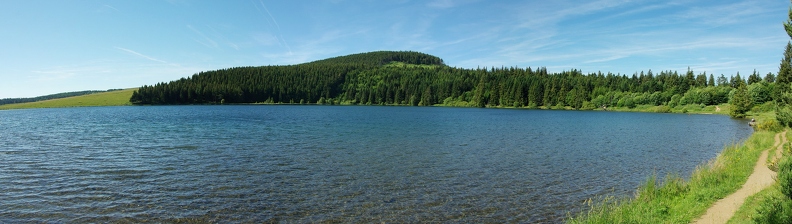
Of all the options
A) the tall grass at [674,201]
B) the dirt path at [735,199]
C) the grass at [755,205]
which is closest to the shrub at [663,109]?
the tall grass at [674,201]

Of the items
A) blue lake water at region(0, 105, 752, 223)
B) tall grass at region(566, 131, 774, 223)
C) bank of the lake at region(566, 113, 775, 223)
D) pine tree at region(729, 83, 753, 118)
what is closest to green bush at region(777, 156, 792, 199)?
bank of the lake at region(566, 113, 775, 223)

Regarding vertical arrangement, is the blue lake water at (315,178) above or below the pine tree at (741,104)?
below

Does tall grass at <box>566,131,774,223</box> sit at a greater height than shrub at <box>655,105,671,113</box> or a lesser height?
greater

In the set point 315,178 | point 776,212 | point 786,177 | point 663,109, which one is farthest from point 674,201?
point 663,109

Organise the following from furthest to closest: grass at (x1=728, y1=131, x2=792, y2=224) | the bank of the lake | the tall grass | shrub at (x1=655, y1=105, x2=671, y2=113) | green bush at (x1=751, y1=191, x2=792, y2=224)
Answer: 1. shrub at (x1=655, y1=105, x2=671, y2=113)
2. the tall grass
3. the bank of the lake
4. grass at (x1=728, y1=131, x2=792, y2=224)
5. green bush at (x1=751, y1=191, x2=792, y2=224)

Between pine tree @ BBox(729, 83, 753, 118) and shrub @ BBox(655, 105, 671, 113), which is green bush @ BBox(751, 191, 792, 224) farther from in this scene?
shrub @ BBox(655, 105, 671, 113)

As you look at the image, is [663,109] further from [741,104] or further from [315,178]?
[315,178]

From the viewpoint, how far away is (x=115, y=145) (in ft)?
118

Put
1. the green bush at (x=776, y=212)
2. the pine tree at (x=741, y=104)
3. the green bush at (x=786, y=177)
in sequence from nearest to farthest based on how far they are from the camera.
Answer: the green bush at (x=776, y=212)
the green bush at (x=786, y=177)
the pine tree at (x=741, y=104)

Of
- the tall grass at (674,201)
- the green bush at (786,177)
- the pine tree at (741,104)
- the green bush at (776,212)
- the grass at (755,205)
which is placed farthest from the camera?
the pine tree at (741,104)

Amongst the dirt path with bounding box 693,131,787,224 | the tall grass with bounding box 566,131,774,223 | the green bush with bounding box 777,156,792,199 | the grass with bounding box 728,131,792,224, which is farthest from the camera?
the tall grass with bounding box 566,131,774,223

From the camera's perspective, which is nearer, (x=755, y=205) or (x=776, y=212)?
(x=776, y=212)

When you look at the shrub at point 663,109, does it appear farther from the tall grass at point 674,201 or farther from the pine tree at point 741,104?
the tall grass at point 674,201

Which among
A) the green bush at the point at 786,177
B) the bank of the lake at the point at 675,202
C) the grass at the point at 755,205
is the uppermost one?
the green bush at the point at 786,177
